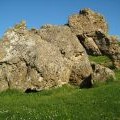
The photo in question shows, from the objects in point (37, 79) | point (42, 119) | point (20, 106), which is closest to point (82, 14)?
point (37, 79)

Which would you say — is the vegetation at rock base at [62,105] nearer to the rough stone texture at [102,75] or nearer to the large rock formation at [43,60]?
the rough stone texture at [102,75]

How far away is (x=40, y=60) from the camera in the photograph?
1325 inches

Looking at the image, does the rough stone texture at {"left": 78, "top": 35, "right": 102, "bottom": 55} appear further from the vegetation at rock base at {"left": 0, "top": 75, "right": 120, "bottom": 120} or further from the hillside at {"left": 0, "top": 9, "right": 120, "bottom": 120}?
the vegetation at rock base at {"left": 0, "top": 75, "right": 120, "bottom": 120}

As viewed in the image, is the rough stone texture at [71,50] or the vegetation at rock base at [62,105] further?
the rough stone texture at [71,50]

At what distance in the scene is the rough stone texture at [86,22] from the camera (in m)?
51.4

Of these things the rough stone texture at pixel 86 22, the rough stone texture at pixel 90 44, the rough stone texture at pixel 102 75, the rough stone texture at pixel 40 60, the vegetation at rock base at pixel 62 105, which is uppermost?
the rough stone texture at pixel 86 22

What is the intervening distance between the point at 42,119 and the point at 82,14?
33.7 metres

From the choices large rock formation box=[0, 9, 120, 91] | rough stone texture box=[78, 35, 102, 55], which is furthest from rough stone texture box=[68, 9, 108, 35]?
large rock formation box=[0, 9, 120, 91]

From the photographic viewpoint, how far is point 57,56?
34812 millimetres

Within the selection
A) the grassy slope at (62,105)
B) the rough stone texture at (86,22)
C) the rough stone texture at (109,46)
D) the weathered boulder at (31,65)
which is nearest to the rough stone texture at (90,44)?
the rough stone texture at (109,46)

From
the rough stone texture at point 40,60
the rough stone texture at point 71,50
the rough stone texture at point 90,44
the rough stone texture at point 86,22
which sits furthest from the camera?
the rough stone texture at point 86,22

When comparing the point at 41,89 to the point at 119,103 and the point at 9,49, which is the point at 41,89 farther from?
the point at 119,103

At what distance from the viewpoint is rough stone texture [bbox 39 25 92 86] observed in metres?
35.7

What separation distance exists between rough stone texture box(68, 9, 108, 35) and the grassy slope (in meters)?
20.2
